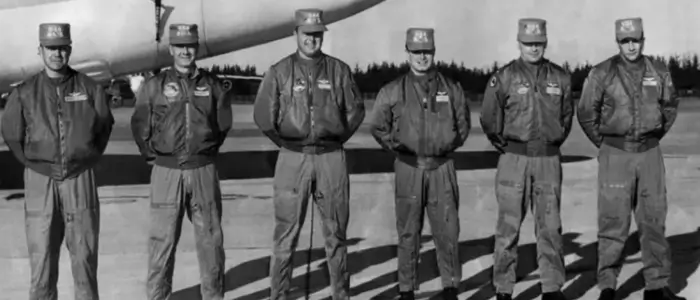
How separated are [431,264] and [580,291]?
1.51m

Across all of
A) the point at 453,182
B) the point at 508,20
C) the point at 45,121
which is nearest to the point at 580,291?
the point at 453,182

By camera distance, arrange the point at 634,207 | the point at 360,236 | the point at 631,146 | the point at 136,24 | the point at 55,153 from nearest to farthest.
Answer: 1. the point at 55,153
2. the point at 631,146
3. the point at 634,207
4. the point at 360,236
5. the point at 136,24

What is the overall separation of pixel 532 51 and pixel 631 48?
755 millimetres

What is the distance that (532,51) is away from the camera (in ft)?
24.6

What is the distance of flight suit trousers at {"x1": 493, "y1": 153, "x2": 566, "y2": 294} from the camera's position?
744cm

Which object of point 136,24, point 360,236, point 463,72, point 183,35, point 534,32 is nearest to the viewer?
point 183,35

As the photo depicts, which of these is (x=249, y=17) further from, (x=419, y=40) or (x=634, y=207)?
(x=634, y=207)

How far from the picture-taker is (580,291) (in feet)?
26.5

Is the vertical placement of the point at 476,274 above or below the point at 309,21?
below

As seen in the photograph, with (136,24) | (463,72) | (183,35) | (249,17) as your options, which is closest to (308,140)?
(183,35)

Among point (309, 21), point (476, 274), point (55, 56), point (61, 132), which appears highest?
point (309, 21)

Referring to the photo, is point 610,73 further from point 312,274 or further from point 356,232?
point 356,232

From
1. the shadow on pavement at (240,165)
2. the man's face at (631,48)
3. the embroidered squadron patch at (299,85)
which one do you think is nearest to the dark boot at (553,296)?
the man's face at (631,48)

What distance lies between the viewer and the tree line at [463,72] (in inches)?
1004
